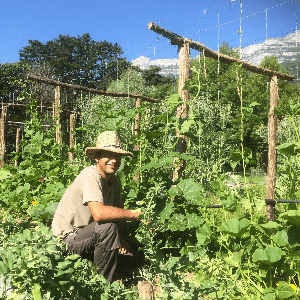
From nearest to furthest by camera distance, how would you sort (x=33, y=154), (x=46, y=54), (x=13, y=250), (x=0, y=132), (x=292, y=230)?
(x=13, y=250) → (x=292, y=230) → (x=33, y=154) → (x=0, y=132) → (x=46, y=54)

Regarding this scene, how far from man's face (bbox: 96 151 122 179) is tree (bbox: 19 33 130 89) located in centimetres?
3088

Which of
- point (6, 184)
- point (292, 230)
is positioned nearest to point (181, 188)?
point (292, 230)

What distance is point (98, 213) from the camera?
2.33 meters

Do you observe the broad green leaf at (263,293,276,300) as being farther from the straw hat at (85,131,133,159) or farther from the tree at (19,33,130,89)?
the tree at (19,33,130,89)

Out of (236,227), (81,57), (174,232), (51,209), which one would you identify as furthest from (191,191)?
(81,57)

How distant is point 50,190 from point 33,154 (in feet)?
2.75

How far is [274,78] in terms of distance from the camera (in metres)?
5.20

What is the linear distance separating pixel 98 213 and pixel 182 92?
159 centimetres

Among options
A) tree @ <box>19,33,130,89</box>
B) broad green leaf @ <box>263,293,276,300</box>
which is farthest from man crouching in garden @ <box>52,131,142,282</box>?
tree @ <box>19,33,130,89</box>

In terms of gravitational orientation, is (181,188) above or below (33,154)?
below

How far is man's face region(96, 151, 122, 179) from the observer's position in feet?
8.35

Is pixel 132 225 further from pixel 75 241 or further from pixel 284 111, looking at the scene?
pixel 284 111

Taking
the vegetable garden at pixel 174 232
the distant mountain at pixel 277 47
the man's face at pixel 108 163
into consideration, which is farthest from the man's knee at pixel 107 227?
the distant mountain at pixel 277 47

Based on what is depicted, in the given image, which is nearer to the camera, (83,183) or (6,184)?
(83,183)
